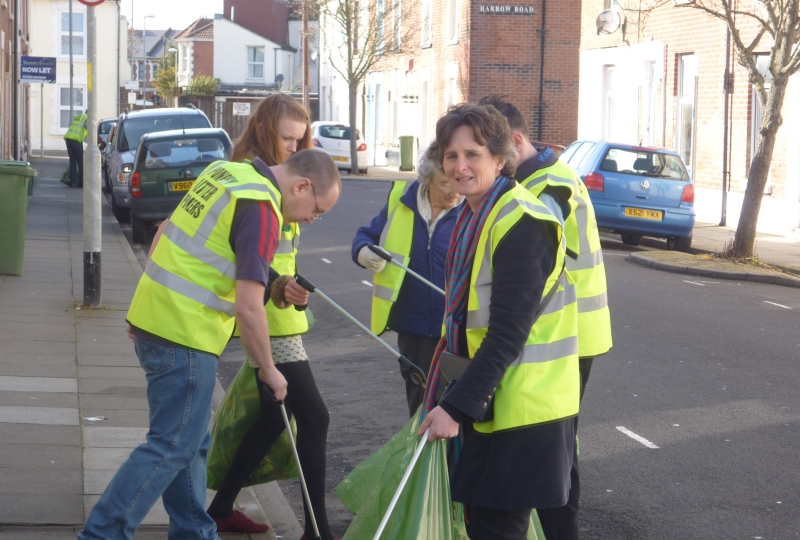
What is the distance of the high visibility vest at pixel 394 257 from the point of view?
469 cm

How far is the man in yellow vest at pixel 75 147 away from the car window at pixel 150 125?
15.2 ft

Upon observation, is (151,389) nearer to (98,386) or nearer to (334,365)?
(98,386)

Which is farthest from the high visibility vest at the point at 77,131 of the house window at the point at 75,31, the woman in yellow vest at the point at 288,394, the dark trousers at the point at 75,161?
the house window at the point at 75,31

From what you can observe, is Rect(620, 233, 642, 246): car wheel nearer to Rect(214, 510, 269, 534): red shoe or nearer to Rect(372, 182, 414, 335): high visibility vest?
Rect(372, 182, 414, 335): high visibility vest

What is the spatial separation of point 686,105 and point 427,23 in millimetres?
18189

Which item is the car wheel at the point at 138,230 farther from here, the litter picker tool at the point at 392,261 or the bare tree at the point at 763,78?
the litter picker tool at the point at 392,261


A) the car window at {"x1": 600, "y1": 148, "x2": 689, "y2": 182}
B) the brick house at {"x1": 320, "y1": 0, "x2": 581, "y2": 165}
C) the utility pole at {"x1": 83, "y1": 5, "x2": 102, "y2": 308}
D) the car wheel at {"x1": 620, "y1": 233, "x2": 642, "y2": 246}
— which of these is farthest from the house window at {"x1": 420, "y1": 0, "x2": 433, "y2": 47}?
the utility pole at {"x1": 83, "y1": 5, "x2": 102, "y2": 308}

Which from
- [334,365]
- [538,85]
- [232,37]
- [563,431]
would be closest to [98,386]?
[334,365]

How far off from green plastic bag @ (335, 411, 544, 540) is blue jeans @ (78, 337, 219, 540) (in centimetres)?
67

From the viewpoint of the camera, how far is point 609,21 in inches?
998

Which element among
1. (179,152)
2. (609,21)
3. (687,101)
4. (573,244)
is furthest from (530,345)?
(609,21)

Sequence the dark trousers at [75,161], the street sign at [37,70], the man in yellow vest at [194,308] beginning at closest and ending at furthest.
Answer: the man in yellow vest at [194,308], the dark trousers at [75,161], the street sign at [37,70]

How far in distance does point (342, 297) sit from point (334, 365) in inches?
117

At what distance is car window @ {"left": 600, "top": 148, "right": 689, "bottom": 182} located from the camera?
16812 mm
